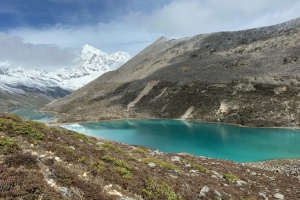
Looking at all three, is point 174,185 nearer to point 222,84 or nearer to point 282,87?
point 282,87

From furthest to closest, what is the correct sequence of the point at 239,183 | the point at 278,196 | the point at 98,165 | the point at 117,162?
the point at 239,183, the point at 278,196, the point at 117,162, the point at 98,165

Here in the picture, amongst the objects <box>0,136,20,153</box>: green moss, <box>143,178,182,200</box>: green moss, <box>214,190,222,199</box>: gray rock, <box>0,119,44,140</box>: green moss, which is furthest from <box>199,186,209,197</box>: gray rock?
<box>0,119,44,140</box>: green moss

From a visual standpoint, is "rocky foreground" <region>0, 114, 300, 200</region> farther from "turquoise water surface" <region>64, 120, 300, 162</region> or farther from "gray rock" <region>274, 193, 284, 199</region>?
"turquoise water surface" <region>64, 120, 300, 162</region>

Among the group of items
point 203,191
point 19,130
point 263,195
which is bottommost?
point 263,195

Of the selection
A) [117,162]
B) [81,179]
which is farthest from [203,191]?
[81,179]

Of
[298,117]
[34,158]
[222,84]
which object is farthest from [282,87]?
[34,158]

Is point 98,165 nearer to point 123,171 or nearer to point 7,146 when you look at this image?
point 123,171
